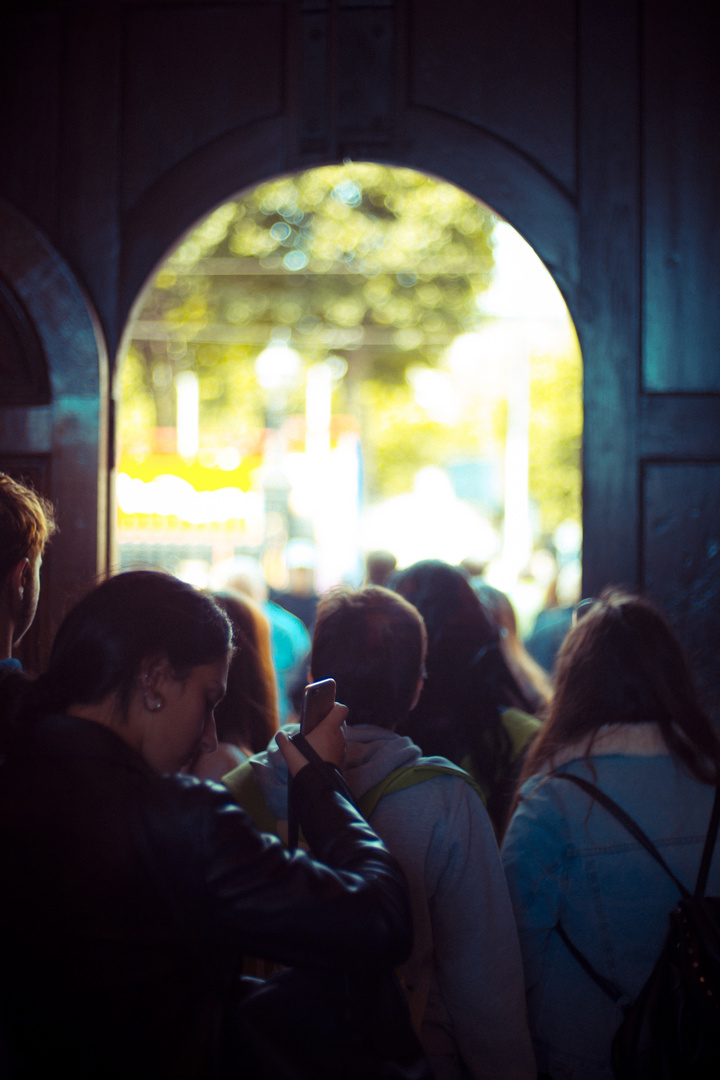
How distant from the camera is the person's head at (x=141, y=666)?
1.47 meters

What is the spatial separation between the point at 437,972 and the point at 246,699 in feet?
3.51

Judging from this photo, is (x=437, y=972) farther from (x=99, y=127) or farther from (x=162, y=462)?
(x=162, y=462)

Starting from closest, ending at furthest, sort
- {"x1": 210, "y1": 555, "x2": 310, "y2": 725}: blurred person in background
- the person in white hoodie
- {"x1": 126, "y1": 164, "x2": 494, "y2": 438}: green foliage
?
1. the person in white hoodie
2. {"x1": 210, "y1": 555, "x2": 310, "y2": 725}: blurred person in background
3. {"x1": 126, "y1": 164, "x2": 494, "y2": 438}: green foliage

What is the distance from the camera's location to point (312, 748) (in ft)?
5.41

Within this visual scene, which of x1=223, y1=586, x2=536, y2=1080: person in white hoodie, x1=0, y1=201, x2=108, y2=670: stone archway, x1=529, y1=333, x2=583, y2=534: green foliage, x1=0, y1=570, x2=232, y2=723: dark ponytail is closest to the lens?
x1=0, y1=570, x2=232, y2=723: dark ponytail

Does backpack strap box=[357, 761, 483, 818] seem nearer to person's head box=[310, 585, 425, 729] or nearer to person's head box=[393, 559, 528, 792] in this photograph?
person's head box=[310, 585, 425, 729]

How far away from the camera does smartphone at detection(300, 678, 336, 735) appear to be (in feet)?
5.52

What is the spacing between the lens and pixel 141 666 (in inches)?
58.9

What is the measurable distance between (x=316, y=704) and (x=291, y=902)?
409 mm

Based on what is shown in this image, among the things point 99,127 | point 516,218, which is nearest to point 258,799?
point 516,218

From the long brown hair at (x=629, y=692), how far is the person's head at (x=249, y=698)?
85 cm

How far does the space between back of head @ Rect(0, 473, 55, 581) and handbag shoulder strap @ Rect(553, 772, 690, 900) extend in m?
1.23

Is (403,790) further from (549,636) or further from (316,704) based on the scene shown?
(549,636)

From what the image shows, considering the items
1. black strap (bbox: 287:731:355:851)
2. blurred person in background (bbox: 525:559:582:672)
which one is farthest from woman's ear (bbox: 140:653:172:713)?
blurred person in background (bbox: 525:559:582:672)
